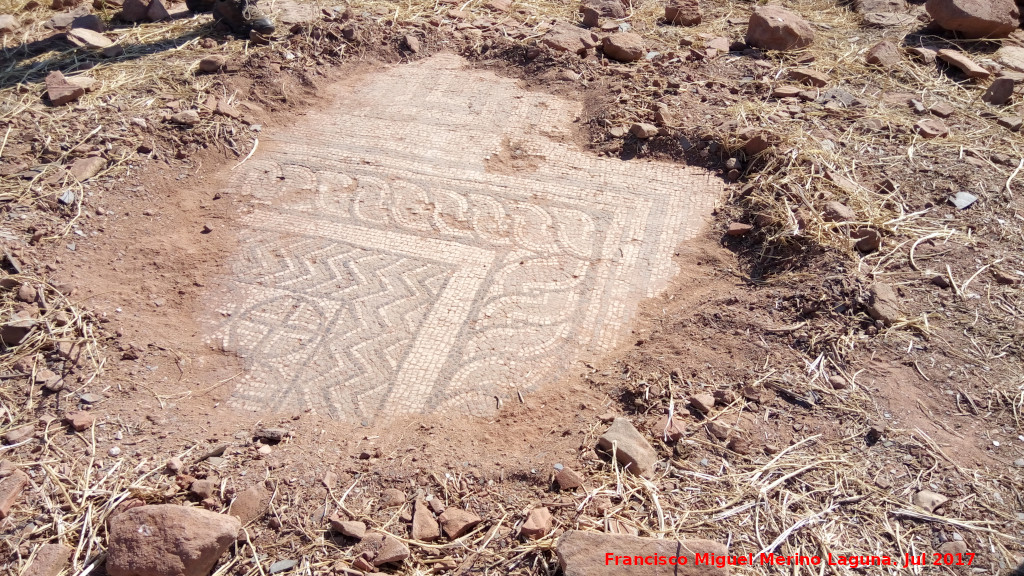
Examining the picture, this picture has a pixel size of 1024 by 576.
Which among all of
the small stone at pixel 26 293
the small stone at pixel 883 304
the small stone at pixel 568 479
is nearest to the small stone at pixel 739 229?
the small stone at pixel 883 304

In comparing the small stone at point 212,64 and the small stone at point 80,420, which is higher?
the small stone at point 212,64

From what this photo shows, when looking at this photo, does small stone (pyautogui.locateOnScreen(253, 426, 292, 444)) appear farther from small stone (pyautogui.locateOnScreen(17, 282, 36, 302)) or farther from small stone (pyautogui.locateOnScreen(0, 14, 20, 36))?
small stone (pyautogui.locateOnScreen(0, 14, 20, 36))

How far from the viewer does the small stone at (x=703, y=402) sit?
2.98 m

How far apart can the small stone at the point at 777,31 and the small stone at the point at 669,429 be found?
3.93m

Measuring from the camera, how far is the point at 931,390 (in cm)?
296

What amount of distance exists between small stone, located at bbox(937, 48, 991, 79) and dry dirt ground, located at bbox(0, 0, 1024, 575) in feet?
0.25

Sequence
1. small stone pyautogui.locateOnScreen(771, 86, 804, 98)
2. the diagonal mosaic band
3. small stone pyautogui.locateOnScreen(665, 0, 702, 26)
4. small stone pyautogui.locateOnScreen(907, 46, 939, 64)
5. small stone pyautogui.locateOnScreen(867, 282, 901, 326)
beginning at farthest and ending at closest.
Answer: small stone pyautogui.locateOnScreen(665, 0, 702, 26) → small stone pyautogui.locateOnScreen(907, 46, 939, 64) → small stone pyautogui.locateOnScreen(771, 86, 804, 98) → the diagonal mosaic band → small stone pyautogui.locateOnScreen(867, 282, 901, 326)

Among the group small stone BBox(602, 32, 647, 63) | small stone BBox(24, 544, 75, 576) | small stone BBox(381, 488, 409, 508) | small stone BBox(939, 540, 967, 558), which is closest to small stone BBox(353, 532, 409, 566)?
small stone BBox(381, 488, 409, 508)

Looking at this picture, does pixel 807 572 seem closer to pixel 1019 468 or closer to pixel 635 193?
pixel 1019 468

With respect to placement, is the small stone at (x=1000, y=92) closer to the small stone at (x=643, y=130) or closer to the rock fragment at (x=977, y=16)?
the rock fragment at (x=977, y=16)

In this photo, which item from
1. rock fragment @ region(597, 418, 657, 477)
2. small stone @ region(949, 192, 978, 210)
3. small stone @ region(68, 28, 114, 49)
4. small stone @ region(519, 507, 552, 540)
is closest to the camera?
small stone @ region(519, 507, 552, 540)

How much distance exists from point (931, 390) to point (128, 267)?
13.2 ft

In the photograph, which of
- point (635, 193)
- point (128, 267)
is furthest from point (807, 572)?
point (128, 267)

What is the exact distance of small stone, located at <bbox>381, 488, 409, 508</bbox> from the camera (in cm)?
266
